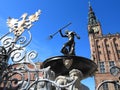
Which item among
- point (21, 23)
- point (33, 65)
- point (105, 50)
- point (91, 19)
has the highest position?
point (91, 19)

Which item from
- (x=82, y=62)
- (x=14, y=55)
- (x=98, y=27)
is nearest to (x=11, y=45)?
(x=14, y=55)

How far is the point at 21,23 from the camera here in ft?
21.7

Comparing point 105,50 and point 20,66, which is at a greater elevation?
point 105,50

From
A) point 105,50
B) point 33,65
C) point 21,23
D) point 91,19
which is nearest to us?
point 33,65

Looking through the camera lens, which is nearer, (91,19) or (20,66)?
(20,66)

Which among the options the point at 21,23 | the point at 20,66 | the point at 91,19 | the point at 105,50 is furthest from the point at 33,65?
the point at 91,19

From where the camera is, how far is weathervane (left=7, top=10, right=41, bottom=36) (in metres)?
6.43

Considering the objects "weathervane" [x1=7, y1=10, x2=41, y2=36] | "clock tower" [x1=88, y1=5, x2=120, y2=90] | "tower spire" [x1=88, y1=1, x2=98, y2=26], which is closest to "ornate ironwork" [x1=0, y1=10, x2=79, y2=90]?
"weathervane" [x1=7, y1=10, x2=41, y2=36]

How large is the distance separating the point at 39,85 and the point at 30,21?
7.60 feet

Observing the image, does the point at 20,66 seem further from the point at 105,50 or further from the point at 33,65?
the point at 105,50

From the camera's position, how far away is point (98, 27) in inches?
2067

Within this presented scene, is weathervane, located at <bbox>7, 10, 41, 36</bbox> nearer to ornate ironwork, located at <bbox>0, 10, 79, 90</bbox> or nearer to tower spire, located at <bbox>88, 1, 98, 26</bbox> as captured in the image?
ornate ironwork, located at <bbox>0, 10, 79, 90</bbox>

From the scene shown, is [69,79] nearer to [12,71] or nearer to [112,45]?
[12,71]

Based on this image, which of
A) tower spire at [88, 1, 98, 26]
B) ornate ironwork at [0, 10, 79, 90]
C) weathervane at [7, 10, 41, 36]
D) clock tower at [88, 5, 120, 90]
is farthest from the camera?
tower spire at [88, 1, 98, 26]
